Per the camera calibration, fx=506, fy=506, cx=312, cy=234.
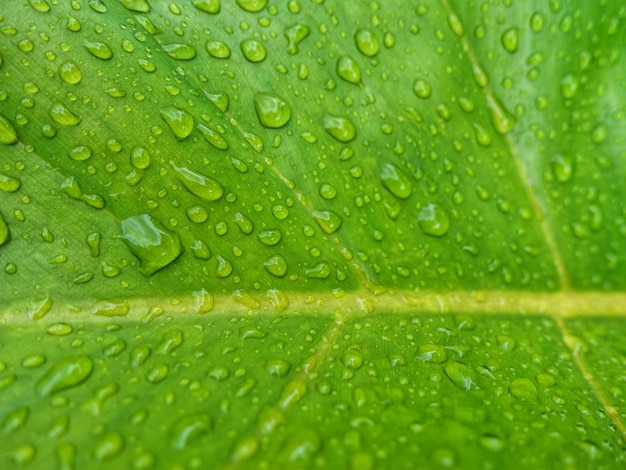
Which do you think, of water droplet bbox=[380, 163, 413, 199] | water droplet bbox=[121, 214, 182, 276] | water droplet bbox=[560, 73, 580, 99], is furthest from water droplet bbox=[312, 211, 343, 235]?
water droplet bbox=[560, 73, 580, 99]

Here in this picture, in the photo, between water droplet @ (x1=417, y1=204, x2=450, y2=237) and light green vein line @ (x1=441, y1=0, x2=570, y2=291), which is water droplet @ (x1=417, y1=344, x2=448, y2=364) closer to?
water droplet @ (x1=417, y1=204, x2=450, y2=237)

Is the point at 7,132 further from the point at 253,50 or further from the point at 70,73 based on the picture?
the point at 253,50

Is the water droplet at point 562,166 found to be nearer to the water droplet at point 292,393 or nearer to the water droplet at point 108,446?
the water droplet at point 292,393

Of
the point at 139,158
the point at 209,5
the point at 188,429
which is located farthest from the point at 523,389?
the point at 209,5

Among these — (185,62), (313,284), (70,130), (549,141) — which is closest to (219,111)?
(185,62)

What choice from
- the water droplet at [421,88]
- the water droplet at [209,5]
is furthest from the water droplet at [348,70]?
the water droplet at [209,5]

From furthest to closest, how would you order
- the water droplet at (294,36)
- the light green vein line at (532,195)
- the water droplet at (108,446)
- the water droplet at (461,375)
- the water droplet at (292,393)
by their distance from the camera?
the light green vein line at (532,195), the water droplet at (294,36), the water droplet at (461,375), the water droplet at (292,393), the water droplet at (108,446)
